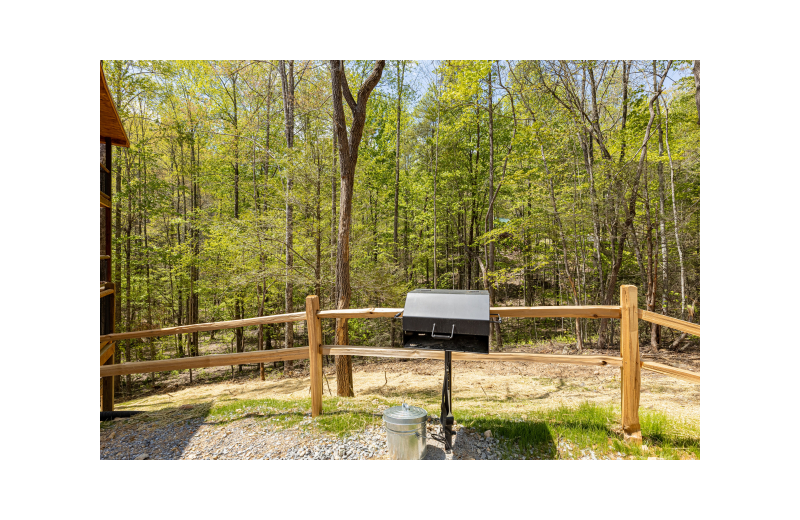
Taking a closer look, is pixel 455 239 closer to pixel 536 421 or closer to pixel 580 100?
pixel 580 100

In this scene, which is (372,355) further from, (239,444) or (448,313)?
(239,444)

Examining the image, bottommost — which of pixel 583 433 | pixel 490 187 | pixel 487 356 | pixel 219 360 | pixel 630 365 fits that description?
pixel 583 433

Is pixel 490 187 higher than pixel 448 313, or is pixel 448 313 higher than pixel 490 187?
pixel 490 187

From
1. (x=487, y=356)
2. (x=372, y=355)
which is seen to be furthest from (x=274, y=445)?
(x=487, y=356)

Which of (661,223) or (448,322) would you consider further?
(661,223)

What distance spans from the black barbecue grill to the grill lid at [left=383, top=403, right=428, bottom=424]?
310 mm

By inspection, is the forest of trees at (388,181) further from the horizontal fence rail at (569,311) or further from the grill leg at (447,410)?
the horizontal fence rail at (569,311)

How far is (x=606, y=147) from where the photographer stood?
8.66m

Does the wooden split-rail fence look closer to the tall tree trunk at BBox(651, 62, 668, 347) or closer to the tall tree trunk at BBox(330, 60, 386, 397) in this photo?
the tall tree trunk at BBox(330, 60, 386, 397)

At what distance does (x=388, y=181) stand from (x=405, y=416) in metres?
11.3

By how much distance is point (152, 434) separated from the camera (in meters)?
3.12
